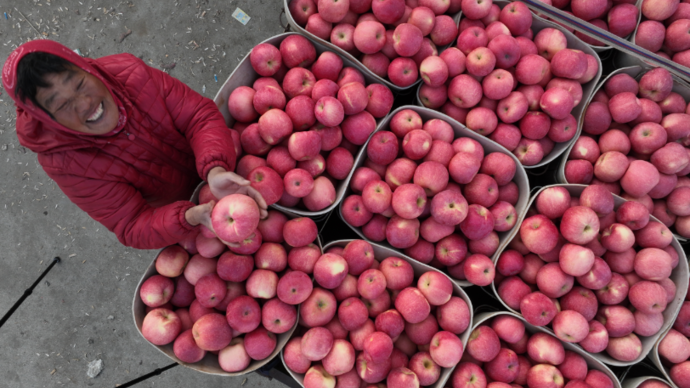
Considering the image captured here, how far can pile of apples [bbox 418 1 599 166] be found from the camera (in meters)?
1.90

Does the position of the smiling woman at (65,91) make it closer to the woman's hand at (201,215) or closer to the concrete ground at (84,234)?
the woman's hand at (201,215)

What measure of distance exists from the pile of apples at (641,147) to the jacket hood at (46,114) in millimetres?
2233

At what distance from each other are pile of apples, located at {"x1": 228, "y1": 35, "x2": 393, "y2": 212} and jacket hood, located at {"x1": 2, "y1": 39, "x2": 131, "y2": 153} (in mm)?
562

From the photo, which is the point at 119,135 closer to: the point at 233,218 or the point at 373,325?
the point at 233,218

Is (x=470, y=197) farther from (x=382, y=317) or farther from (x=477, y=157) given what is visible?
(x=382, y=317)

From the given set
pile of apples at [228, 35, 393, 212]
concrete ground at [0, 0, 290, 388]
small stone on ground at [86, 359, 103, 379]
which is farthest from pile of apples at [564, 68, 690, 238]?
small stone on ground at [86, 359, 103, 379]

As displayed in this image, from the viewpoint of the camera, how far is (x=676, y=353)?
5.65 ft

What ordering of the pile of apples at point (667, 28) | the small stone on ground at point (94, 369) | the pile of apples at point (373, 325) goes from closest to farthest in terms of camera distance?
the pile of apples at point (373, 325) < the pile of apples at point (667, 28) < the small stone on ground at point (94, 369)

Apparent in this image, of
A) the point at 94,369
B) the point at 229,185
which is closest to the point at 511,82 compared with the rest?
the point at 229,185

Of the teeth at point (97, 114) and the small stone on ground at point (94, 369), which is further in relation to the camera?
the small stone on ground at point (94, 369)

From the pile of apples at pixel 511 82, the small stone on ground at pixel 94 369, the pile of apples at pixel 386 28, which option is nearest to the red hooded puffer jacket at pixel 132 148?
the pile of apples at pixel 386 28

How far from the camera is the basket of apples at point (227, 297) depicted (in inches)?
62.1

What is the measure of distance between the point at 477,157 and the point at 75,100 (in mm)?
1736

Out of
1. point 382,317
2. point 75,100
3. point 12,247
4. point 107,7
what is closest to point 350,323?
point 382,317
